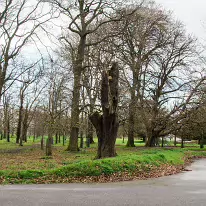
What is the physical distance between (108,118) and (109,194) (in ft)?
30.1

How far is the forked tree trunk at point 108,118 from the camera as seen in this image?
17.4 metres

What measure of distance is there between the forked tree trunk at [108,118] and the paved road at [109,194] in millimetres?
7058

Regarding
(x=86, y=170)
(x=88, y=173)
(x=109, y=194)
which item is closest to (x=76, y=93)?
(x=86, y=170)

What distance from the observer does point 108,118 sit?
17859 millimetres

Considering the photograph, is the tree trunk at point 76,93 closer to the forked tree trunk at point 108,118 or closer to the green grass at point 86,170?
the forked tree trunk at point 108,118

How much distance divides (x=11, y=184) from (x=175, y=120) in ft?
89.9

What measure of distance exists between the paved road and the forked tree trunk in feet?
23.2

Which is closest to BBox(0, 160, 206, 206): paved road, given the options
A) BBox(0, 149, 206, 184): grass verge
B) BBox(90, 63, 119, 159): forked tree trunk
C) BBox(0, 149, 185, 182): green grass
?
BBox(0, 149, 206, 184): grass verge

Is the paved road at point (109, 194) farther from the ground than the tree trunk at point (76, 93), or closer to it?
closer to it

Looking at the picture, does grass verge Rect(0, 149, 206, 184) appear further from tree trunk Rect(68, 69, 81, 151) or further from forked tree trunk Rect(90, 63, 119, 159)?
tree trunk Rect(68, 69, 81, 151)

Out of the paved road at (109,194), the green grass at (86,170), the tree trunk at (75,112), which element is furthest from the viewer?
the tree trunk at (75,112)

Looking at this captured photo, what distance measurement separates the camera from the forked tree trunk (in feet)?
57.2

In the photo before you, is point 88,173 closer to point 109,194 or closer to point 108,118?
point 109,194

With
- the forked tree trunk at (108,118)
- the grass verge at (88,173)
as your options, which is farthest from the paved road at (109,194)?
the forked tree trunk at (108,118)
